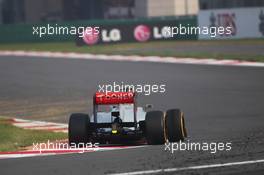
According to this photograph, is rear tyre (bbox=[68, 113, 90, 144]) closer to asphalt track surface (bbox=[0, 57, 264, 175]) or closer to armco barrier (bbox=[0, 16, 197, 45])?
asphalt track surface (bbox=[0, 57, 264, 175])

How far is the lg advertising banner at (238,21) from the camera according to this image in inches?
2025

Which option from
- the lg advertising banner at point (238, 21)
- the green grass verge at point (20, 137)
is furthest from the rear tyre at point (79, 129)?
the lg advertising banner at point (238, 21)

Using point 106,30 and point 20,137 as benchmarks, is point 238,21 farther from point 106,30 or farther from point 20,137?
point 20,137

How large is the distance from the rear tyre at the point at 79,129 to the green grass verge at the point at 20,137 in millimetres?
1701

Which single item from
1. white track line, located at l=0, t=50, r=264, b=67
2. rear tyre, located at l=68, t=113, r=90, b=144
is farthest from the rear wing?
white track line, located at l=0, t=50, r=264, b=67

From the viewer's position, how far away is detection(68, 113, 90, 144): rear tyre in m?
14.2

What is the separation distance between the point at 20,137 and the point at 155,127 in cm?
394

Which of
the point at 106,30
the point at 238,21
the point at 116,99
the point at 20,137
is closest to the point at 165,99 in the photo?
the point at 20,137

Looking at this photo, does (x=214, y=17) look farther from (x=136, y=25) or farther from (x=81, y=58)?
(x=81, y=58)

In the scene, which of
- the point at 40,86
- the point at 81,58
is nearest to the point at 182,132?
the point at 40,86

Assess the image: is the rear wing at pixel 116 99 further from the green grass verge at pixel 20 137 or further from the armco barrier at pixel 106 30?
the armco barrier at pixel 106 30

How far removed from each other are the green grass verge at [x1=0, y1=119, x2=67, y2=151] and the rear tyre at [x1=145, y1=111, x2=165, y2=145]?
2830 millimetres

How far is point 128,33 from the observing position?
2162 inches

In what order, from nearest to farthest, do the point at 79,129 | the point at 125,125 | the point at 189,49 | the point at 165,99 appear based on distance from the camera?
the point at 79,129, the point at 125,125, the point at 165,99, the point at 189,49
